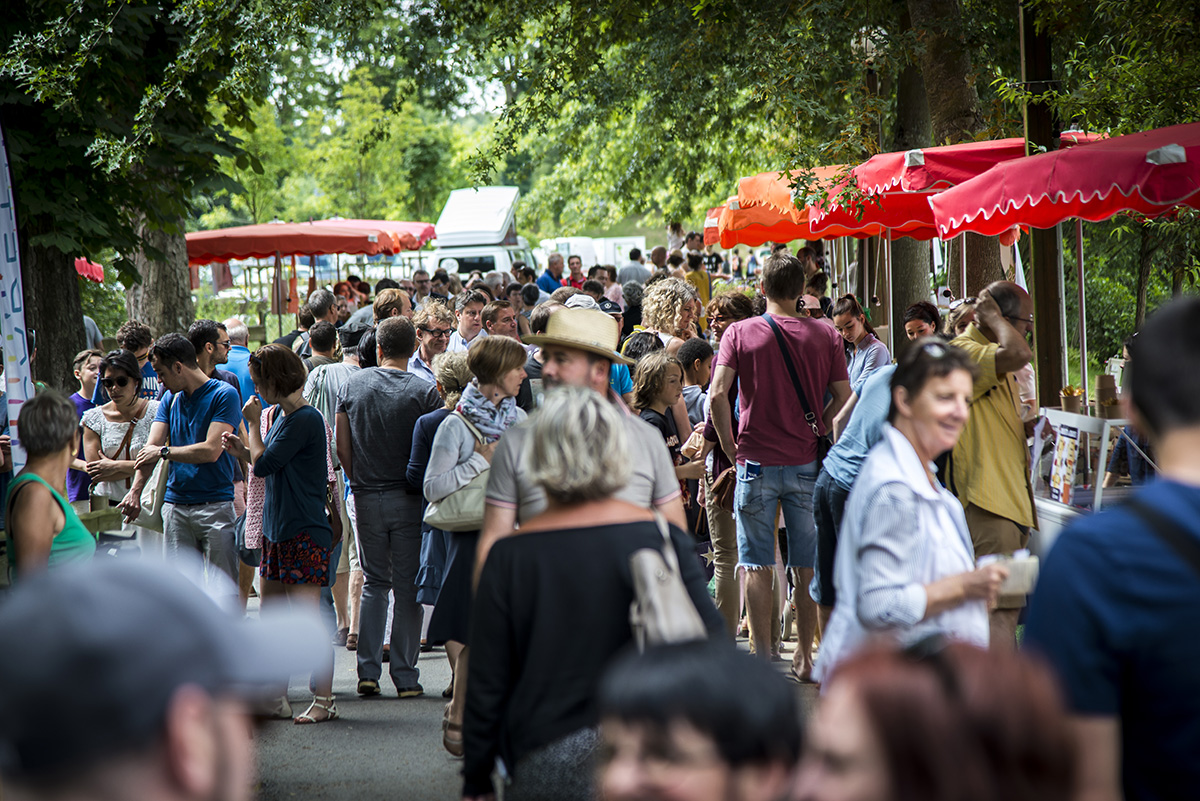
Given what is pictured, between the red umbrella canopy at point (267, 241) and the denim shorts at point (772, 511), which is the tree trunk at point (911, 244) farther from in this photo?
the red umbrella canopy at point (267, 241)

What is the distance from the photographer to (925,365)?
322 centimetres

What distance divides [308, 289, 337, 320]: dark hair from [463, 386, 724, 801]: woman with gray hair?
7606 millimetres

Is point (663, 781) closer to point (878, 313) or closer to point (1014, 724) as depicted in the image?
point (1014, 724)

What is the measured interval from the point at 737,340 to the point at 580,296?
273cm

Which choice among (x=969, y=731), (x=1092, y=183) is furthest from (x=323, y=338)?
(x=969, y=731)

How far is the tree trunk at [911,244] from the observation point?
14.6 metres

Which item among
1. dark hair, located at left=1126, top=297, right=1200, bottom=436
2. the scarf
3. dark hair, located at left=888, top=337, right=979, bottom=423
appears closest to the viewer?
dark hair, located at left=1126, top=297, right=1200, bottom=436

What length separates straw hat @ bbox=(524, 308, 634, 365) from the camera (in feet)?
14.0

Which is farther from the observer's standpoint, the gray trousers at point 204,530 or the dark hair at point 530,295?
the dark hair at point 530,295

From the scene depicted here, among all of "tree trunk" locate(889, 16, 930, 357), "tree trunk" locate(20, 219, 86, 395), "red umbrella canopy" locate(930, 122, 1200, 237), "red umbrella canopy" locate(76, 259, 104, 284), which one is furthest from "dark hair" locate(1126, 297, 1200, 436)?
"red umbrella canopy" locate(76, 259, 104, 284)

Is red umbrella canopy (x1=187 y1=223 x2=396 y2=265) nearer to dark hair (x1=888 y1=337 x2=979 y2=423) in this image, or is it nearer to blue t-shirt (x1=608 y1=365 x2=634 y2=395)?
blue t-shirt (x1=608 y1=365 x2=634 y2=395)

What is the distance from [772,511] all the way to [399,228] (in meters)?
17.6

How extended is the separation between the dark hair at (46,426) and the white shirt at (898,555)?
9.35 ft

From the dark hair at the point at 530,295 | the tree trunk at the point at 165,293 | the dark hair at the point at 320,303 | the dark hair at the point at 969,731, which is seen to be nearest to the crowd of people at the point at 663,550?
the dark hair at the point at 969,731
